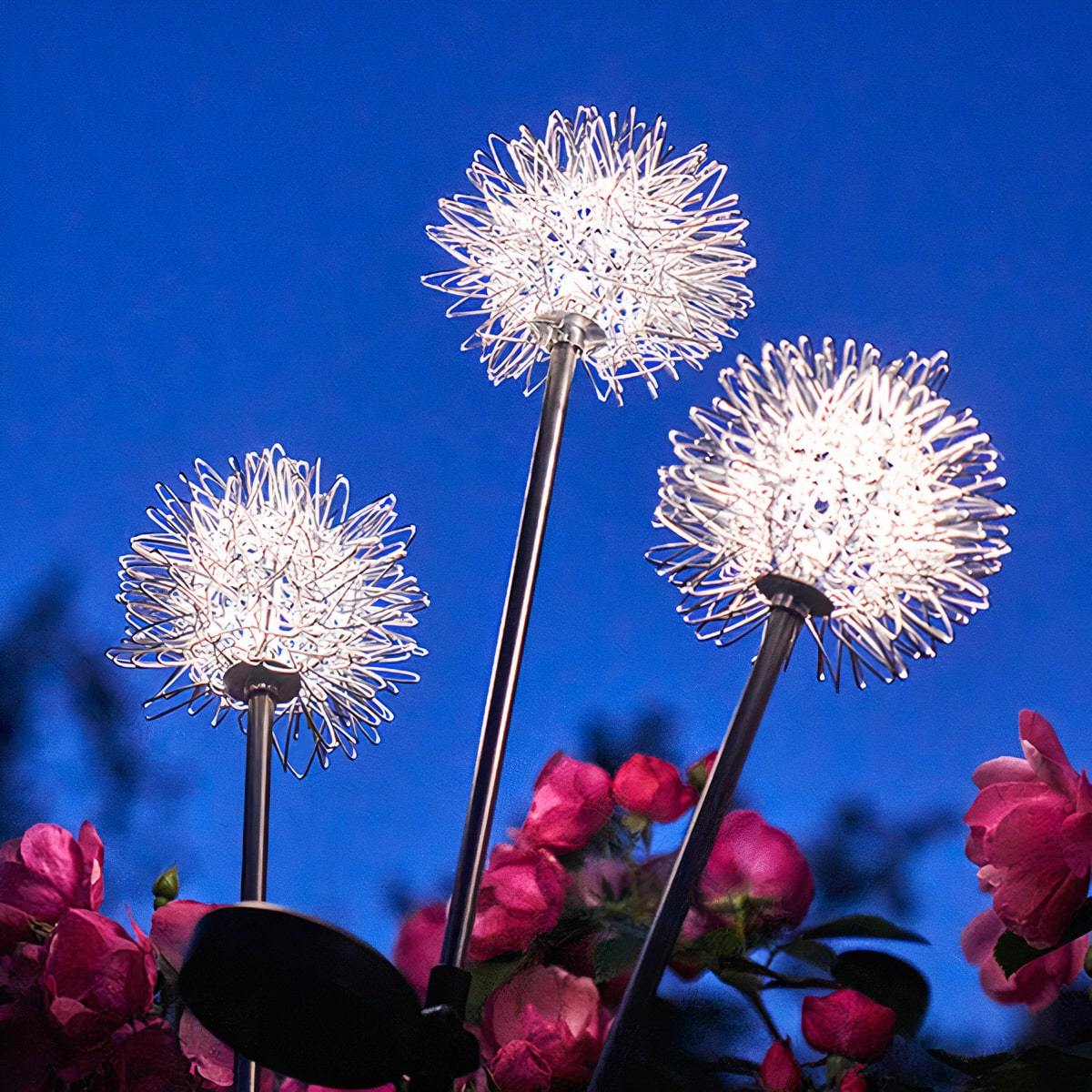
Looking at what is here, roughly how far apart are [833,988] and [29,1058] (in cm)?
29

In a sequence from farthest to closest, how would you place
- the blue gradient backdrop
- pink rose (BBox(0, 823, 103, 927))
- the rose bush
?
the blue gradient backdrop, pink rose (BBox(0, 823, 103, 927)), the rose bush

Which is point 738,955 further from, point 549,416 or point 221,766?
point 221,766

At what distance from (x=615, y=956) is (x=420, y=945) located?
0.08 metres

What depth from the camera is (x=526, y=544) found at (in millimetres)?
443

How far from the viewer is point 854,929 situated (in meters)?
0.50

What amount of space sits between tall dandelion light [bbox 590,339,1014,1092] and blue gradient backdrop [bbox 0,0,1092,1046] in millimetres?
243

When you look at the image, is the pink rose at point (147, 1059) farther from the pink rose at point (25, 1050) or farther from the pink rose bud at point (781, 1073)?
the pink rose bud at point (781, 1073)

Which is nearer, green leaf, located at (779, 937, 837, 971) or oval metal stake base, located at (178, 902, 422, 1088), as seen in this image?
oval metal stake base, located at (178, 902, 422, 1088)

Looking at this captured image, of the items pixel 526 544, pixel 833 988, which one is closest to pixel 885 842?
pixel 833 988

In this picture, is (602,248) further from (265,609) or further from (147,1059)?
(147,1059)

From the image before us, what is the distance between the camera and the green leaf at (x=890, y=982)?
0.48 metres

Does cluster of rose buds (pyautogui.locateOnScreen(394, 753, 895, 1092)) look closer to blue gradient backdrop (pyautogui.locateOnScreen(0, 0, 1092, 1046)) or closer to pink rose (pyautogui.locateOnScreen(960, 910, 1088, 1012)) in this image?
pink rose (pyautogui.locateOnScreen(960, 910, 1088, 1012))

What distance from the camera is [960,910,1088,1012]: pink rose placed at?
0.46m

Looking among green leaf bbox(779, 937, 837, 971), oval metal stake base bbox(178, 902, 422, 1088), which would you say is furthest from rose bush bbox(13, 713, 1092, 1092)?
oval metal stake base bbox(178, 902, 422, 1088)
